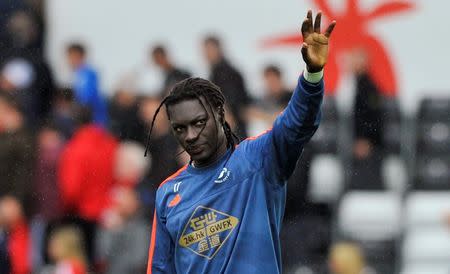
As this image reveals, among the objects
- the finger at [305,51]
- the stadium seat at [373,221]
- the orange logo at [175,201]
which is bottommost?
the stadium seat at [373,221]

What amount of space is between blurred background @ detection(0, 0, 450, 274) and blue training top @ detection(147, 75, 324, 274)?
4.92 meters

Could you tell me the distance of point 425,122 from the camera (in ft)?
40.3

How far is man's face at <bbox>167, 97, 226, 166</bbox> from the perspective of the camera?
5.75 metres

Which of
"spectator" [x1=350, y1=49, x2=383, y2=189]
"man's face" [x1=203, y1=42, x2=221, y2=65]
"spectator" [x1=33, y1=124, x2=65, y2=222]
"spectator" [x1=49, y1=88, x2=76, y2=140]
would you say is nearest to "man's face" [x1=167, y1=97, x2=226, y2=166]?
"man's face" [x1=203, y1=42, x2=221, y2=65]

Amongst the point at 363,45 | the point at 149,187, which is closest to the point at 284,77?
the point at 363,45

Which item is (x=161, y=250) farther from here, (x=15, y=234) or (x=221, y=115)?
(x=15, y=234)

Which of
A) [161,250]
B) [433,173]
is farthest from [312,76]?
[433,173]

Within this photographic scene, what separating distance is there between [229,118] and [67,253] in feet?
5.45

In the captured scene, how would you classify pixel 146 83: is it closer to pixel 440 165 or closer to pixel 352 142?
pixel 352 142

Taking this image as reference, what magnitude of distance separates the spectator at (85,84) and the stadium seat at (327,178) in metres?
1.88

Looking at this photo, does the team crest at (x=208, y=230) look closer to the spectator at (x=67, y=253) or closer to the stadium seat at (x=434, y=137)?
the spectator at (x=67, y=253)

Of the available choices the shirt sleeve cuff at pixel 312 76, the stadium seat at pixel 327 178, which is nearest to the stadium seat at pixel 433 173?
the stadium seat at pixel 327 178

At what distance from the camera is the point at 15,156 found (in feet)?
38.0

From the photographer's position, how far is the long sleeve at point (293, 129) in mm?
5539
